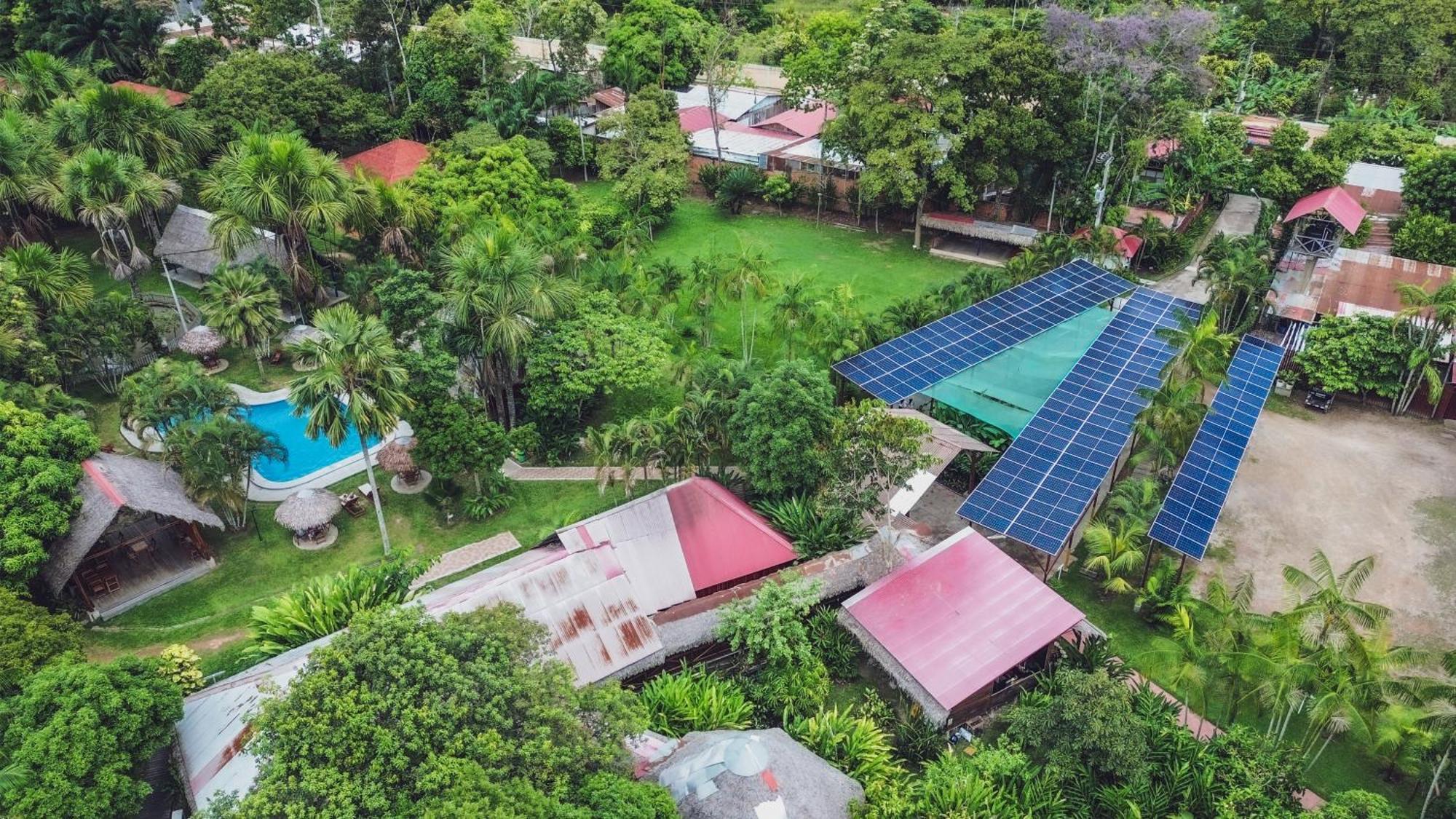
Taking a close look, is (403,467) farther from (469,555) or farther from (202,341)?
(202,341)

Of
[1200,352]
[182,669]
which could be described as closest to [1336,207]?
[1200,352]

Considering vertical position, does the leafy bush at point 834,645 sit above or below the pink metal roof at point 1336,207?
below

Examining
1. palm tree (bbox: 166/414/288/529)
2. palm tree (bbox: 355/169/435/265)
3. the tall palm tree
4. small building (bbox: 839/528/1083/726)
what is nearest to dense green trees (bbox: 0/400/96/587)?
palm tree (bbox: 166/414/288/529)

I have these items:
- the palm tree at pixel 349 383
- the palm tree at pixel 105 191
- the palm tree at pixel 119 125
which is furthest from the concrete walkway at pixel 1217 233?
the palm tree at pixel 119 125

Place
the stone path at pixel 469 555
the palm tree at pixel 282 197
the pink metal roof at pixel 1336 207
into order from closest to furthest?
1. the stone path at pixel 469 555
2. the palm tree at pixel 282 197
3. the pink metal roof at pixel 1336 207

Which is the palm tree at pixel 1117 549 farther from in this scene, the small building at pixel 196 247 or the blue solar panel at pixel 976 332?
the small building at pixel 196 247
